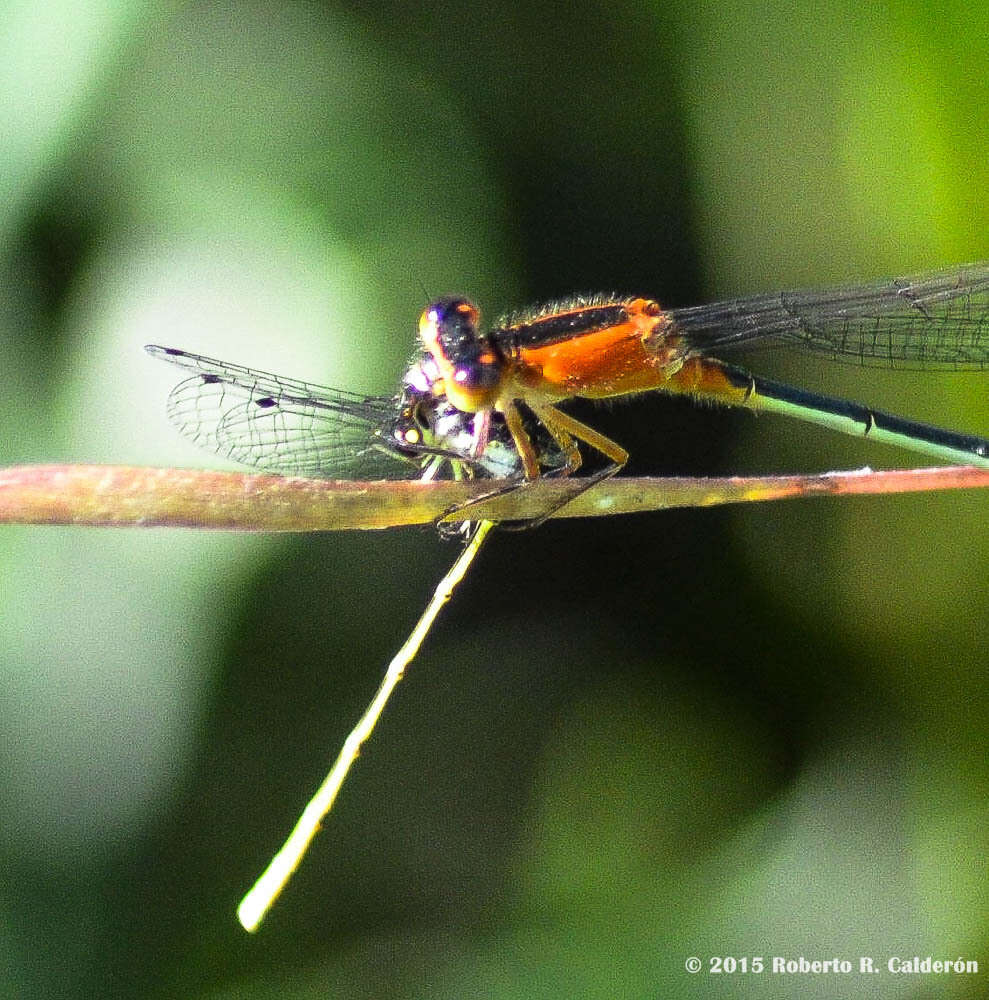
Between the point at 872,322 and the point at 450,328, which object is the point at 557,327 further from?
the point at 872,322

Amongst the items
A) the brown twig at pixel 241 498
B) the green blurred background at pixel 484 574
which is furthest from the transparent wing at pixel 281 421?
the brown twig at pixel 241 498

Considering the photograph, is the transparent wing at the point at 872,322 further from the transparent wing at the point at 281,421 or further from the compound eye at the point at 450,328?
the transparent wing at the point at 281,421
